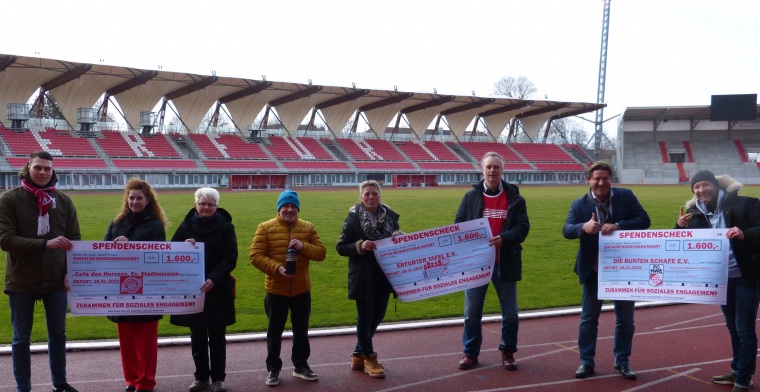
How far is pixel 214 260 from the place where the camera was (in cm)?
567

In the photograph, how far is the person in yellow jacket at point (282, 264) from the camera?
577 cm

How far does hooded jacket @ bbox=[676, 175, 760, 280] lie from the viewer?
17.1ft

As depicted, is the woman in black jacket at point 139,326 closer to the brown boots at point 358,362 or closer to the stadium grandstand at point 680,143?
the brown boots at point 358,362

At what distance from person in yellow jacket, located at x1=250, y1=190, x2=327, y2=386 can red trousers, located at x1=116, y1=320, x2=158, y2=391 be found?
1.02 meters

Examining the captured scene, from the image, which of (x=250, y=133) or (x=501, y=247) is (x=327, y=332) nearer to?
(x=501, y=247)

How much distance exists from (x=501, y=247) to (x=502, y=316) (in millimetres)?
694

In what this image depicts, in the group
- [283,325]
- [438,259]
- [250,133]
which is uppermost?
[250,133]

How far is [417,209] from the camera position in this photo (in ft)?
91.4

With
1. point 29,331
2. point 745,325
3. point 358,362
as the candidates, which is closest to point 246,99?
point 358,362

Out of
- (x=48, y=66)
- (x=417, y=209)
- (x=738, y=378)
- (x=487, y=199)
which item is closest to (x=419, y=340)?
(x=487, y=199)

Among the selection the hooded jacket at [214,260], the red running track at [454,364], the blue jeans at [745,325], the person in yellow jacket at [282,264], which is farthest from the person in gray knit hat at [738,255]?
the hooded jacket at [214,260]

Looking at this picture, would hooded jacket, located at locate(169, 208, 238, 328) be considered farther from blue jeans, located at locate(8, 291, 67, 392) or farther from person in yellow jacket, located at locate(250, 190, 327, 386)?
blue jeans, located at locate(8, 291, 67, 392)

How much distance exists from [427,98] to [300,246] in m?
62.9

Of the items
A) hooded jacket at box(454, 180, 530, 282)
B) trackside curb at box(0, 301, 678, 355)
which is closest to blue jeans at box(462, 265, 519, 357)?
hooded jacket at box(454, 180, 530, 282)
